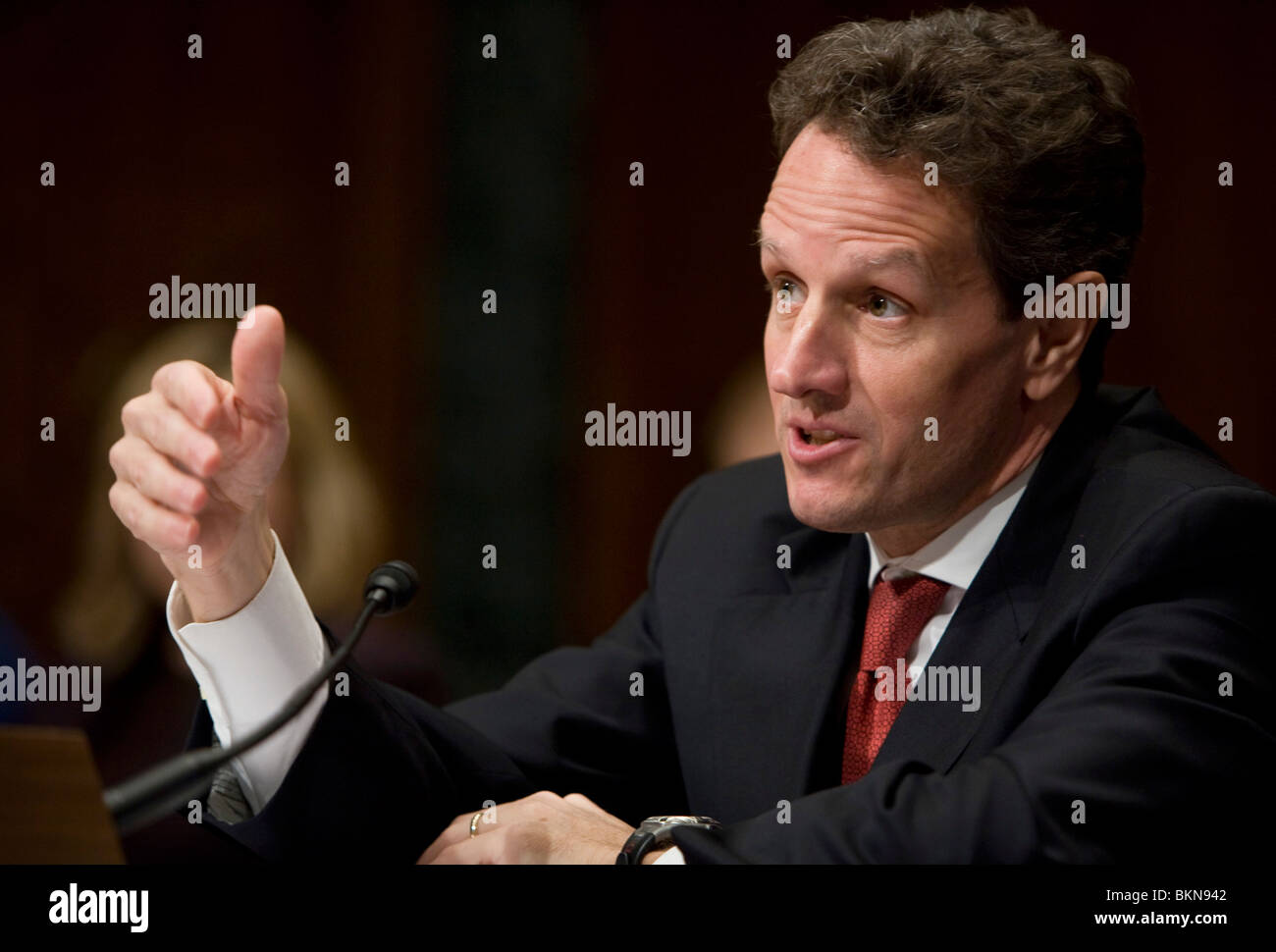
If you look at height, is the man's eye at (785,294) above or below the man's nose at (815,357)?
above

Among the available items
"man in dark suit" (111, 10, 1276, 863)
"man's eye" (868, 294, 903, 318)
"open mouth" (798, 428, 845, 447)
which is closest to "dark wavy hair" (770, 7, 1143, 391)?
"man in dark suit" (111, 10, 1276, 863)

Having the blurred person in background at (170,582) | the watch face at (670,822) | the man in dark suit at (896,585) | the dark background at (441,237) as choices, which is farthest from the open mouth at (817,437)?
the dark background at (441,237)

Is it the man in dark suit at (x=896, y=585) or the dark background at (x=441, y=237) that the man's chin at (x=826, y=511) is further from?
the dark background at (x=441, y=237)

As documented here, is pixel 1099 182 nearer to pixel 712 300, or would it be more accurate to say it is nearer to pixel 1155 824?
pixel 1155 824

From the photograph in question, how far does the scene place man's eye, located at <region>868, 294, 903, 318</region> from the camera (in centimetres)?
149

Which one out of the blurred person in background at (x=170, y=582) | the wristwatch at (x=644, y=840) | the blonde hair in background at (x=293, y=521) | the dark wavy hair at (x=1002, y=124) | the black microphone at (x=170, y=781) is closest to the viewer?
the black microphone at (x=170, y=781)

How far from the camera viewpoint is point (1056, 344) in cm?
157

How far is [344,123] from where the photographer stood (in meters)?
3.27

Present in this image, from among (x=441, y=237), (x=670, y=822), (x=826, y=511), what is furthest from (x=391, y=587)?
(x=441, y=237)

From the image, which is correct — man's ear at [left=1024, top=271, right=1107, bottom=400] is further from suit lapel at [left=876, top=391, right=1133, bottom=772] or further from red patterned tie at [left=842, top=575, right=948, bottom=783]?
red patterned tie at [left=842, top=575, right=948, bottom=783]

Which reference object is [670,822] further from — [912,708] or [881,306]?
[881,306]

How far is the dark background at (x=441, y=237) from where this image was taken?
3.17 meters

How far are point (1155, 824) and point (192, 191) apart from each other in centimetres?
266
